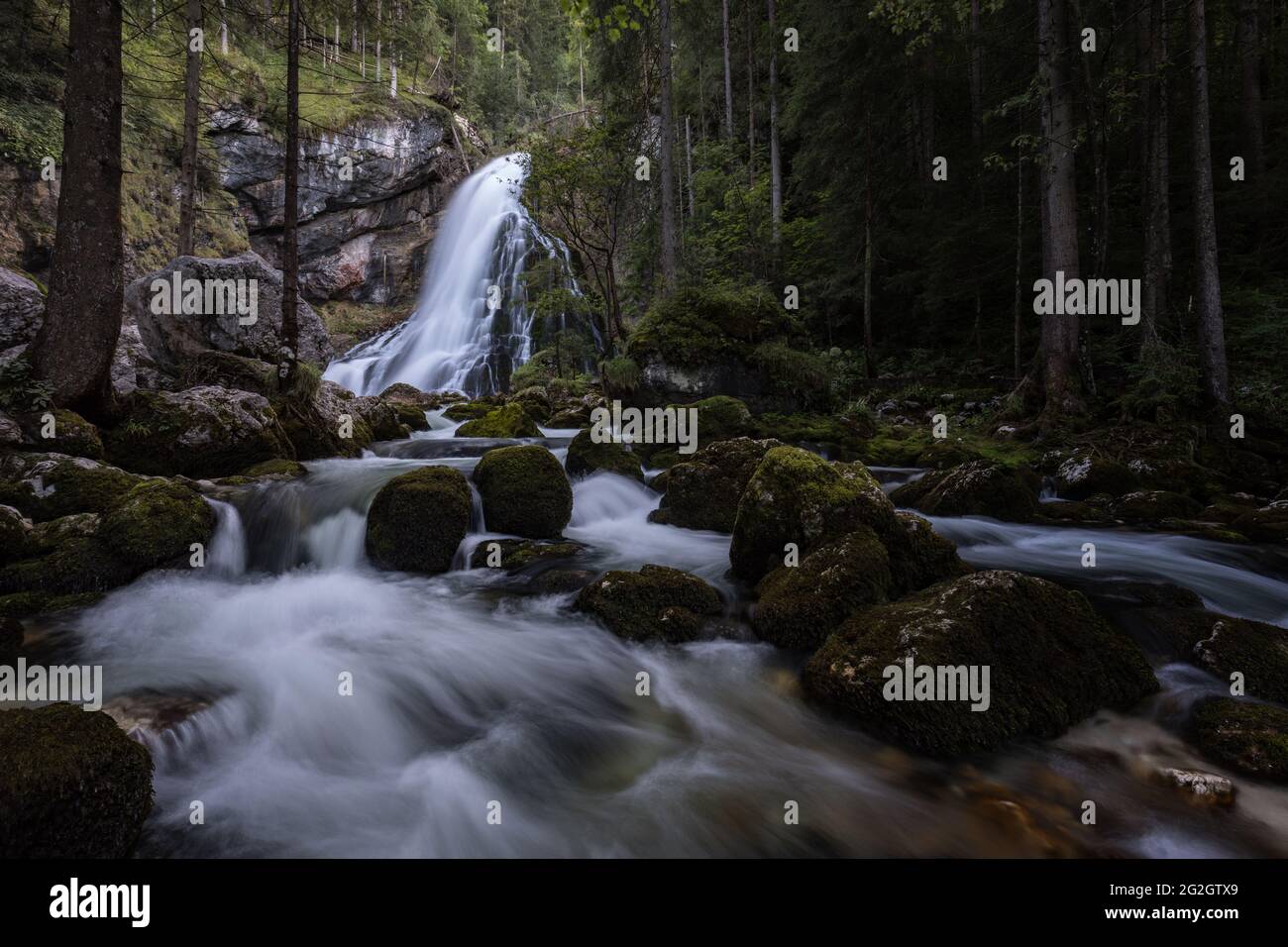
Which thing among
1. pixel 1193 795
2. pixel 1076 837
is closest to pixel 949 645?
pixel 1076 837

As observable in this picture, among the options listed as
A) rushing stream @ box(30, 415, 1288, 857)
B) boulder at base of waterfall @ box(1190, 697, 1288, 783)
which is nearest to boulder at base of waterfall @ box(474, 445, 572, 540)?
rushing stream @ box(30, 415, 1288, 857)

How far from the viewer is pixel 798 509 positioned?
5.57 metres

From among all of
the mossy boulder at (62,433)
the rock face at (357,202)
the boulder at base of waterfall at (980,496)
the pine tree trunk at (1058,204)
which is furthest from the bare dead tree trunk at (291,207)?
the rock face at (357,202)

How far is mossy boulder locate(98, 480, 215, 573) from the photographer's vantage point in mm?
5543

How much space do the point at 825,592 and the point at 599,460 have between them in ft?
18.4

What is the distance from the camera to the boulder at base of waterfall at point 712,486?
7895mm

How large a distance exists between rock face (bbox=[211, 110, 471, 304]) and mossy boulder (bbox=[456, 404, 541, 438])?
24584 millimetres

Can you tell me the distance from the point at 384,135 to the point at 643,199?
74.1ft

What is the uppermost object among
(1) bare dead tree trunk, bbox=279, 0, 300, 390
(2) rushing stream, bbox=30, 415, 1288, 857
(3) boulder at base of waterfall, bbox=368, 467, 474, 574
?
(1) bare dead tree trunk, bbox=279, 0, 300, 390

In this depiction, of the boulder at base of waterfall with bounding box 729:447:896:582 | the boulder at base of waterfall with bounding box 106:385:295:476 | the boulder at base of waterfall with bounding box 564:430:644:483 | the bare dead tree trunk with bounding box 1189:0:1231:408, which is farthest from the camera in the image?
the boulder at base of waterfall with bounding box 564:430:644:483

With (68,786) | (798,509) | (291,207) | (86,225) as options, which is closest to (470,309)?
(291,207)

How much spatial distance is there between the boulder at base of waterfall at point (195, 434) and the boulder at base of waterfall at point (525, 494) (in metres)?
3.77

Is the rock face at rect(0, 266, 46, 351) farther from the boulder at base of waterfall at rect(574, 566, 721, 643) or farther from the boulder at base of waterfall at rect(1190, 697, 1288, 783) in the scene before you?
the boulder at base of waterfall at rect(1190, 697, 1288, 783)

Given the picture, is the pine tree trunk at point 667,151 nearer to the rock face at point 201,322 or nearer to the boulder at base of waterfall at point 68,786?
the rock face at point 201,322
